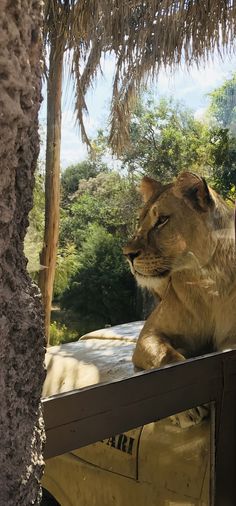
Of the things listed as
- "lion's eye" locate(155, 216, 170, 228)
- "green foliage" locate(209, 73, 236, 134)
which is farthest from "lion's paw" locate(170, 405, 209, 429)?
"green foliage" locate(209, 73, 236, 134)

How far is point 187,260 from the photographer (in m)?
1.68

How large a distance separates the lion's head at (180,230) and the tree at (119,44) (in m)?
0.25

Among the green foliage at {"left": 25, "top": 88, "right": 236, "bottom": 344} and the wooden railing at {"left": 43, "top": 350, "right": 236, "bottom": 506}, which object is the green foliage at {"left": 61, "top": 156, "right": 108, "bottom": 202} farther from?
the wooden railing at {"left": 43, "top": 350, "right": 236, "bottom": 506}

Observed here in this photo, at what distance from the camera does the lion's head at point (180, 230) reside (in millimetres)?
1681

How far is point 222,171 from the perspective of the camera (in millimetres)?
2066

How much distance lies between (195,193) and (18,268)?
1246mm

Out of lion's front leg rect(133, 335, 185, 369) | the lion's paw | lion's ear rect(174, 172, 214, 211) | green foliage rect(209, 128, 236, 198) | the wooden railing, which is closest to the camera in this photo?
the wooden railing

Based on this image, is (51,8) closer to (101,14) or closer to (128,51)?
(101,14)

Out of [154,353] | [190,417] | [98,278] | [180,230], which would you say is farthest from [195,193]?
[190,417]

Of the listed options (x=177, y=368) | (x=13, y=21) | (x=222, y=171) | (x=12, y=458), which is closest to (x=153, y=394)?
(x=177, y=368)

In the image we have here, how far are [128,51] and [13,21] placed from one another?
1.91 meters

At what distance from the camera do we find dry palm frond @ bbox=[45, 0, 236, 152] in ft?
7.10

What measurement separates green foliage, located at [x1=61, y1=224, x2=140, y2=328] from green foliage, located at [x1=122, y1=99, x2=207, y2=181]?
0.90 feet

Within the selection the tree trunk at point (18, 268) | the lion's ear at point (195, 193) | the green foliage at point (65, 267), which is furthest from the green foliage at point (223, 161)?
the tree trunk at point (18, 268)
